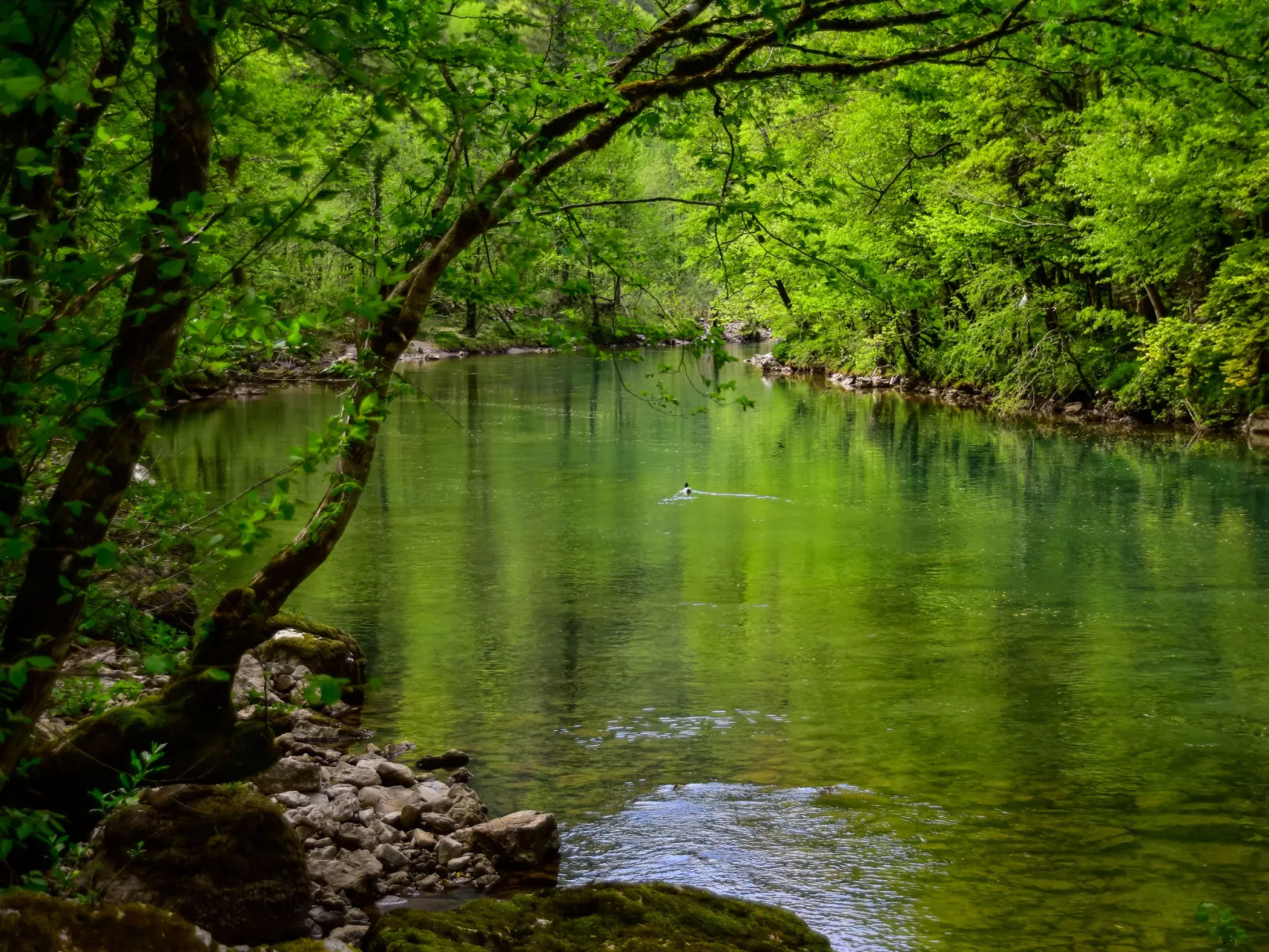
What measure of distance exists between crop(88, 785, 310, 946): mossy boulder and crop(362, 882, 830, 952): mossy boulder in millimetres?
1039

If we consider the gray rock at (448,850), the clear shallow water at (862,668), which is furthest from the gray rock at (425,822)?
the clear shallow water at (862,668)

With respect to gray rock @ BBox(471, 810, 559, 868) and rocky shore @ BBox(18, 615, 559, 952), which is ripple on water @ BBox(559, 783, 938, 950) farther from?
rocky shore @ BBox(18, 615, 559, 952)

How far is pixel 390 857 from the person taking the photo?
7.62m

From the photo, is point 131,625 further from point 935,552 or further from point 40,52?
point 935,552

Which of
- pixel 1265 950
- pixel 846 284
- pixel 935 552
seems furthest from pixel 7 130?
pixel 935 552

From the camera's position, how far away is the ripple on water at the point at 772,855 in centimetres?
719

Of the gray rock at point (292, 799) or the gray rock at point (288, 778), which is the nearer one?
the gray rock at point (292, 799)

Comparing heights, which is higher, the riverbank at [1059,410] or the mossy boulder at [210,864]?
the riverbank at [1059,410]

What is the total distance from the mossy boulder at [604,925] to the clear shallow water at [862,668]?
1.03 metres

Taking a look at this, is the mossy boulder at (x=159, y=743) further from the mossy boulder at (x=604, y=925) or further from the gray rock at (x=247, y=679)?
the gray rock at (x=247, y=679)

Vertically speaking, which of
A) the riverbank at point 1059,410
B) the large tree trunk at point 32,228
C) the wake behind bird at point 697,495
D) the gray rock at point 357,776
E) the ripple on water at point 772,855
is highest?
the large tree trunk at point 32,228

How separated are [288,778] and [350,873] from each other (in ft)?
4.27

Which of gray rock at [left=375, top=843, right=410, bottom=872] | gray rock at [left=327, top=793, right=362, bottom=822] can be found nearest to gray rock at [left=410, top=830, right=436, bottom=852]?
gray rock at [left=375, top=843, right=410, bottom=872]

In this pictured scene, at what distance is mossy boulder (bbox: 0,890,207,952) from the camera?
11.9ft
